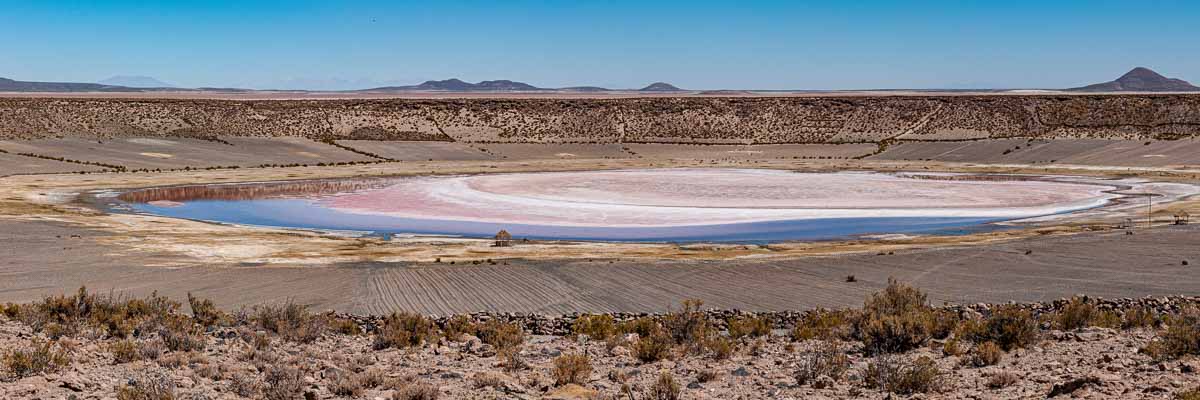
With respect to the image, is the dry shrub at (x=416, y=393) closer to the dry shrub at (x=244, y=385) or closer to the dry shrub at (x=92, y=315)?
the dry shrub at (x=244, y=385)

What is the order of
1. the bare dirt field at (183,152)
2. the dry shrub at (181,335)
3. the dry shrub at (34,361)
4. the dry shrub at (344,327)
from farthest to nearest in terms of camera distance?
the bare dirt field at (183,152) → the dry shrub at (344,327) → the dry shrub at (181,335) → the dry shrub at (34,361)

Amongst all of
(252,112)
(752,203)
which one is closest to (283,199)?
(752,203)

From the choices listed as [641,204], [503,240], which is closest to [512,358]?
[503,240]

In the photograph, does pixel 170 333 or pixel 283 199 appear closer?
pixel 170 333

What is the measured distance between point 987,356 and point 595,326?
6.17 meters

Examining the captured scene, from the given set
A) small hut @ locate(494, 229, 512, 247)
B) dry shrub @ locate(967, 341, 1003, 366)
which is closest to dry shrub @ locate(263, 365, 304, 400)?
dry shrub @ locate(967, 341, 1003, 366)

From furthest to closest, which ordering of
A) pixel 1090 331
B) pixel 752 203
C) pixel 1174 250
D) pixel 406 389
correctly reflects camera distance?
pixel 752 203 → pixel 1174 250 → pixel 1090 331 → pixel 406 389

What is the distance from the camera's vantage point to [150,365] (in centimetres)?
1264

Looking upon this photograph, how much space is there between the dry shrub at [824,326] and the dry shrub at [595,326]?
112 inches

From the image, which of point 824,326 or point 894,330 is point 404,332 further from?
point 894,330

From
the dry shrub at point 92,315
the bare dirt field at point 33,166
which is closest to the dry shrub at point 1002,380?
the dry shrub at point 92,315

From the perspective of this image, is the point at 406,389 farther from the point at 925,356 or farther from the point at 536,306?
the point at 536,306

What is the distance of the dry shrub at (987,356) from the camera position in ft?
42.6

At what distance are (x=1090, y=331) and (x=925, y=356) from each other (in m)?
3.71
